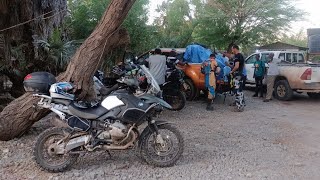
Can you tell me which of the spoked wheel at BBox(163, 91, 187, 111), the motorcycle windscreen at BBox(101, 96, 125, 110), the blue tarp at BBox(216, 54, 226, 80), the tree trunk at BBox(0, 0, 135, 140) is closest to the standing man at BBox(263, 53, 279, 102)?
the blue tarp at BBox(216, 54, 226, 80)

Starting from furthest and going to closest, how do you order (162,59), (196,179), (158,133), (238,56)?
(238,56) < (162,59) < (158,133) < (196,179)

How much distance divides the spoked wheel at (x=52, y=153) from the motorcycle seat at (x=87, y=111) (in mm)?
279

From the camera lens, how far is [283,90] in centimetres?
1214

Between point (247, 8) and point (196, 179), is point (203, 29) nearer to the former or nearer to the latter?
point (247, 8)

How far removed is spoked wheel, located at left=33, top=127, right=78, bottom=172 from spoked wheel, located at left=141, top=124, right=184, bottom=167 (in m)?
0.99

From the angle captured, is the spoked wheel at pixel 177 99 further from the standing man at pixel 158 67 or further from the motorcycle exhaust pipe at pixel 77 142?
the motorcycle exhaust pipe at pixel 77 142

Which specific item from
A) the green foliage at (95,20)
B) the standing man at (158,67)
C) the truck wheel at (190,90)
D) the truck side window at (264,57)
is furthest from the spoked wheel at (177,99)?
the truck side window at (264,57)

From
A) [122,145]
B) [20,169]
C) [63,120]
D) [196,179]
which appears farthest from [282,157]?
[20,169]

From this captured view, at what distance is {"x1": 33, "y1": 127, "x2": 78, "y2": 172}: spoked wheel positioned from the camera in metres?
4.65

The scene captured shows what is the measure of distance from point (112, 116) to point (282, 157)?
2.77 meters

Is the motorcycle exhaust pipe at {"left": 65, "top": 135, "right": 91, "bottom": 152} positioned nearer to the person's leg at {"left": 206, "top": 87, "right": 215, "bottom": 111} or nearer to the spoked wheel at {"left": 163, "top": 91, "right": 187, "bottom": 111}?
the spoked wheel at {"left": 163, "top": 91, "right": 187, "bottom": 111}

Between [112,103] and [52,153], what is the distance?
40.9 inches

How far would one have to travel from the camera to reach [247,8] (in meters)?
22.6

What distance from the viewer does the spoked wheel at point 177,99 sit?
30.8ft
